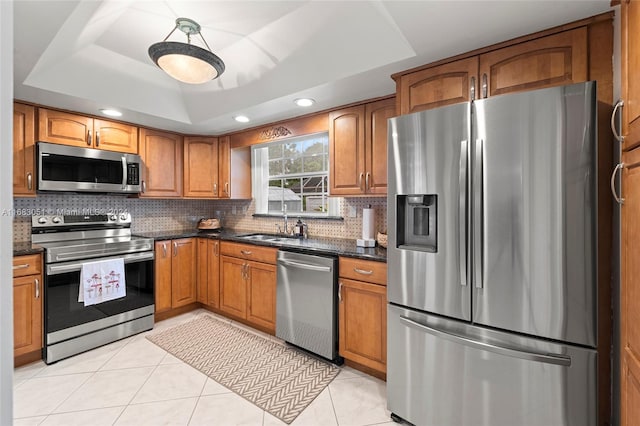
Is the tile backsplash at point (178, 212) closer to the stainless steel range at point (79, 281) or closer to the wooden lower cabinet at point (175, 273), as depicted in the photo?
the stainless steel range at point (79, 281)

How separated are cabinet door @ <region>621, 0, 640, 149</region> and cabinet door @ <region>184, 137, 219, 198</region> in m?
3.65

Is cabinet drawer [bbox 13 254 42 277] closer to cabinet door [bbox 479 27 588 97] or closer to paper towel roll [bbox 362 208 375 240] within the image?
paper towel roll [bbox 362 208 375 240]

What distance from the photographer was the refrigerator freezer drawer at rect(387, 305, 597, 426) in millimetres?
1275

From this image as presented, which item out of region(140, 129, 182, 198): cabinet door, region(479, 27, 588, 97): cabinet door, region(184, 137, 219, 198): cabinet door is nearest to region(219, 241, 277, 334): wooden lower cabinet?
region(184, 137, 219, 198): cabinet door

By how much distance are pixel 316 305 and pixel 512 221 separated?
157 cm

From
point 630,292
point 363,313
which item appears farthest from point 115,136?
point 630,292

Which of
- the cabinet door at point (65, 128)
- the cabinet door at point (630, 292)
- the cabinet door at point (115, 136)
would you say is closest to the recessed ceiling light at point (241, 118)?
the cabinet door at point (115, 136)

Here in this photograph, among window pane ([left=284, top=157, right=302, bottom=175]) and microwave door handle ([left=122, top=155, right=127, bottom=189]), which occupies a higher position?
window pane ([left=284, top=157, right=302, bottom=175])

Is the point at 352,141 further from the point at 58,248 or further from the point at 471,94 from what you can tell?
the point at 58,248

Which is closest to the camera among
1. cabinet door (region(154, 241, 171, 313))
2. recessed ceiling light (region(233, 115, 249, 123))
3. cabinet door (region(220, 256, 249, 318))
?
recessed ceiling light (region(233, 115, 249, 123))

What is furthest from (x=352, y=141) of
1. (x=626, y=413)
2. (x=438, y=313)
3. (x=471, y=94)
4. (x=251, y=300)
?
(x=626, y=413)

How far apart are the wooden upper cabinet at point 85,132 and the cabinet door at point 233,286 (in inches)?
63.7

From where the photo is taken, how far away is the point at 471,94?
5.70 feet

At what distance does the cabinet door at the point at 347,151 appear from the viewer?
8.36 ft
